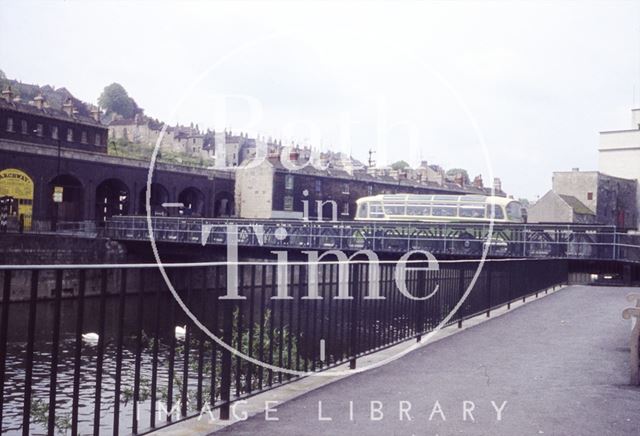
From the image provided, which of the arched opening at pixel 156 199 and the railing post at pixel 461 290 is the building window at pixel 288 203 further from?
the railing post at pixel 461 290

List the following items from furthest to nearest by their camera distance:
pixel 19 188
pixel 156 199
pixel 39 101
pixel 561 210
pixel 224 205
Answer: pixel 224 205
pixel 561 210
pixel 156 199
pixel 39 101
pixel 19 188

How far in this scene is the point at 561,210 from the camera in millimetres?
64312

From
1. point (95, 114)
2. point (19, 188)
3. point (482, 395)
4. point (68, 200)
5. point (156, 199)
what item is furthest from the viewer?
point (95, 114)

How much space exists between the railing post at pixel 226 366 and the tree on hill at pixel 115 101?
475 ft

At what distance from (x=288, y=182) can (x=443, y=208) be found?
29157mm

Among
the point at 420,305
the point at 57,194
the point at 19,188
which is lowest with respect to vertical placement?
the point at 420,305

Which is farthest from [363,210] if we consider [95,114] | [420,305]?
[420,305]

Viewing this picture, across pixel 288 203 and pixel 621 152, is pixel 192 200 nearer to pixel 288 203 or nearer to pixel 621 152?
pixel 288 203

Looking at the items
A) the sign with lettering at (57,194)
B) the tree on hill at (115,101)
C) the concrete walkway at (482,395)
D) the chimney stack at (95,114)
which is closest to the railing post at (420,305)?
the concrete walkway at (482,395)

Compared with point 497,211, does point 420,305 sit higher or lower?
lower

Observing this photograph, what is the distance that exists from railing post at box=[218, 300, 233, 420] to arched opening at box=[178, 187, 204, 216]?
186 ft

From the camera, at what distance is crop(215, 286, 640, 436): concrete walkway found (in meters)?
5.30

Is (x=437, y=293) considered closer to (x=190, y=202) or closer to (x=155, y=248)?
(x=155, y=248)

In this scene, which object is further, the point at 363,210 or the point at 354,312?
the point at 363,210
